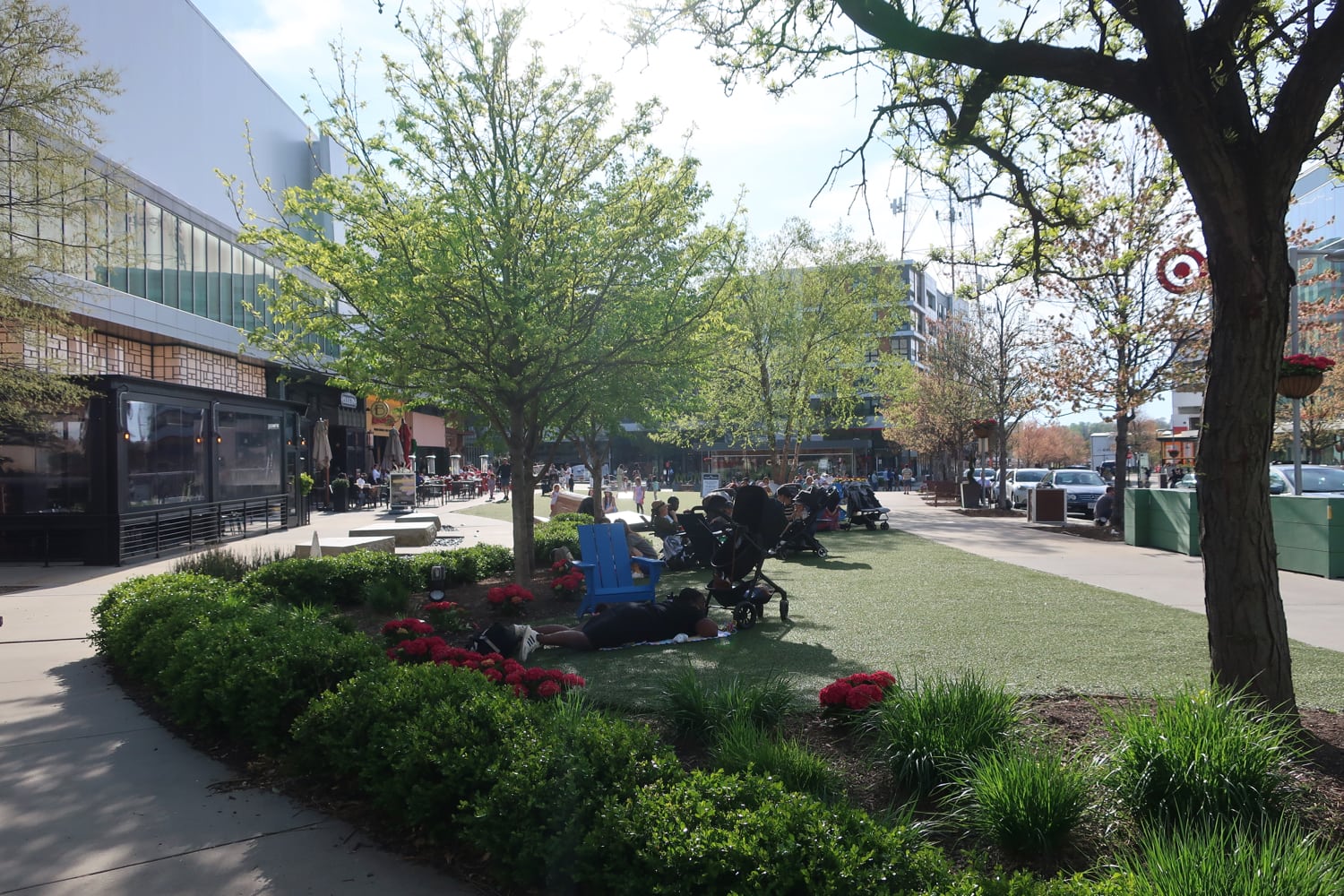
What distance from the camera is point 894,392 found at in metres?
33.5

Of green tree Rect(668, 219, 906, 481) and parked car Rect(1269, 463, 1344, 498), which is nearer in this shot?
parked car Rect(1269, 463, 1344, 498)

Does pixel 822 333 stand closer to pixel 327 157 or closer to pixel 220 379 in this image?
pixel 220 379

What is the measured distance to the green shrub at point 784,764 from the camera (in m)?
3.94

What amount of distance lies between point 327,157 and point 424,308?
1392 inches

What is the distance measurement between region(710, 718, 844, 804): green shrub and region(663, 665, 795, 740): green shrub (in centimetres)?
46

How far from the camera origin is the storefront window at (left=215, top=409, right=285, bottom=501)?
21.1 m

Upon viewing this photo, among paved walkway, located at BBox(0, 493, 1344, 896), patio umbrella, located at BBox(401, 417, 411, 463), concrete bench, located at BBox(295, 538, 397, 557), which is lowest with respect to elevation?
paved walkway, located at BBox(0, 493, 1344, 896)

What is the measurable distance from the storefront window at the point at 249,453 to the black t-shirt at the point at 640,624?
618 inches

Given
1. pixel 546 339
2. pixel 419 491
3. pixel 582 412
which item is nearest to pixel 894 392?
pixel 419 491

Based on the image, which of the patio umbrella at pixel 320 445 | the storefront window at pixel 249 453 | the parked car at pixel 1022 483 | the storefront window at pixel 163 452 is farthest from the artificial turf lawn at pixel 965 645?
the parked car at pixel 1022 483

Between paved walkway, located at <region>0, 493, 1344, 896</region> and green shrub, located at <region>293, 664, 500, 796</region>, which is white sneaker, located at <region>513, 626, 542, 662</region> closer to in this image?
green shrub, located at <region>293, 664, 500, 796</region>

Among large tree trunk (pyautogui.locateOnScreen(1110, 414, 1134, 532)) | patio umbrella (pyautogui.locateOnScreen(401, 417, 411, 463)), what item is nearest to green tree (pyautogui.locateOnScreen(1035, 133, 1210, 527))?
large tree trunk (pyautogui.locateOnScreen(1110, 414, 1134, 532))

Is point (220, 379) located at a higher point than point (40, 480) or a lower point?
higher

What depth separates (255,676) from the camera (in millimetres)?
5355
